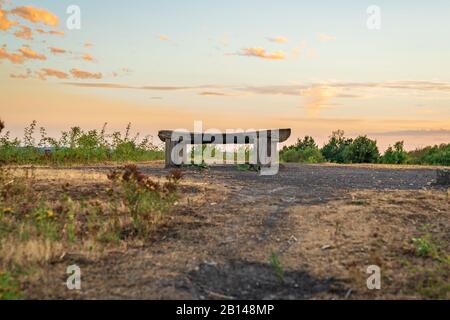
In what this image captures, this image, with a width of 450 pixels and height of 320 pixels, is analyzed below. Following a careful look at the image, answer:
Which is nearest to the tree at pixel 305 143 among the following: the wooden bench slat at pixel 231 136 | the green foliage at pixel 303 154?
the green foliage at pixel 303 154

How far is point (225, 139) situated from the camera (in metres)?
15.3

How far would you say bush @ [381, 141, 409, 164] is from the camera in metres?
21.0

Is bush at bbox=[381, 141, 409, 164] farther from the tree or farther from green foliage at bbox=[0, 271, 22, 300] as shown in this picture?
green foliage at bbox=[0, 271, 22, 300]

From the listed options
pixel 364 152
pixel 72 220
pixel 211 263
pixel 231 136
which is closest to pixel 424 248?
pixel 211 263

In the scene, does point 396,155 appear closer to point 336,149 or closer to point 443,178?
→ point 336,149

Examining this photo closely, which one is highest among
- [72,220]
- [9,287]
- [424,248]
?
[72,220]

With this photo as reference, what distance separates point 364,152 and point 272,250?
1557cm

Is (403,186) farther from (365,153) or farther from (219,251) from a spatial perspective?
(365,153)

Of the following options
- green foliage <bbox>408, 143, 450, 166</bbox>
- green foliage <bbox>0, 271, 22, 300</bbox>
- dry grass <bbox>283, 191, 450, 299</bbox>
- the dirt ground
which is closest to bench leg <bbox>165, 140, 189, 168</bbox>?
the dirt ground

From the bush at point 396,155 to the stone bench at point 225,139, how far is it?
747cm

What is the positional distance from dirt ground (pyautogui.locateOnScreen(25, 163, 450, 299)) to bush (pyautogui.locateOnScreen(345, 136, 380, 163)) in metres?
11.3

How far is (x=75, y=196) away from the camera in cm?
827

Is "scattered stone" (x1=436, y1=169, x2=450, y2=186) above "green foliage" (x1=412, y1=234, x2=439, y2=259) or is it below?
above
